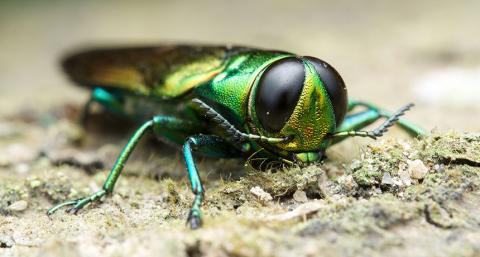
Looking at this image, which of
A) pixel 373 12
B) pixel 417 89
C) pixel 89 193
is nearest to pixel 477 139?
pixel 89 193

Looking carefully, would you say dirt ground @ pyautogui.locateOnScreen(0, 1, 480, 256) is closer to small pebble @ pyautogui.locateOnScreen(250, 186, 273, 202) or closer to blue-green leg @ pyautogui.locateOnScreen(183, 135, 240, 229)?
small pebble @ pyautogui.locateOnScreen(250, 186, 273, 202)

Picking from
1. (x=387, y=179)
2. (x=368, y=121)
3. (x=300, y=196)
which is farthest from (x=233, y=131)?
(x=368, y=121)

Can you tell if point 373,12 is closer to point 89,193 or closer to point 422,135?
point 422,135

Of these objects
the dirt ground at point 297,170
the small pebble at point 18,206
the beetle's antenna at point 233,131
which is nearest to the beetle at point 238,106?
the beetle's antenna at point 233,131

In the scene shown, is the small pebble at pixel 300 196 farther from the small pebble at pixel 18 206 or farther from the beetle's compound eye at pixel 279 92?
the small pebble at pixel 18 206

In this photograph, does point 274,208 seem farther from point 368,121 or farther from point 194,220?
point 368,121

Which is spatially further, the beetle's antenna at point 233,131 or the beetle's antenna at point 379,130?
the beetle's antenna at point 379,130

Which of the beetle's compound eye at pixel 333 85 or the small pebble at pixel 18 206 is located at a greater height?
the beetle's compound eye at pixel 333 85
